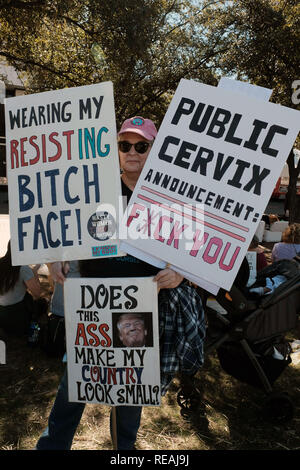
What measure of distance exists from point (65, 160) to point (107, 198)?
0.27 metres

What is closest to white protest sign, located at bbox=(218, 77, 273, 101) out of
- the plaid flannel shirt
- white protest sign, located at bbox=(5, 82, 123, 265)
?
white protest sign, located at bbox=(5, 82, 123, 265)

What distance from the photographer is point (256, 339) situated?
9.59ft

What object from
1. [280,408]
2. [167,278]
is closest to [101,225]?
[167,278]

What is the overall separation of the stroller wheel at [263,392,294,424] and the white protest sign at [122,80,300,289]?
160 centimetres

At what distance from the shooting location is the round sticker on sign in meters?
1.82

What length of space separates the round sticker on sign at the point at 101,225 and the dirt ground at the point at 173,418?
1.57 meters

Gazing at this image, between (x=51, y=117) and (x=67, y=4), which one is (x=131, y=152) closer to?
(x=51, y=117)

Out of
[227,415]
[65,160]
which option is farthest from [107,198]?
[227,415]

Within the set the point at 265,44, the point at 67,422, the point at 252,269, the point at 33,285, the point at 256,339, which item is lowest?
the point at 67,422

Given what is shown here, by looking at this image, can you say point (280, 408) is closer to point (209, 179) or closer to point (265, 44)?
point (209, 179)

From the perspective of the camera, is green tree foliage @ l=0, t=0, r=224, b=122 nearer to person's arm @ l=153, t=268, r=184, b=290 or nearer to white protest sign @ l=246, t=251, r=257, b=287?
white protest sign @ l=246, t=251, r=257, b=287

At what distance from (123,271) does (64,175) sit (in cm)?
53

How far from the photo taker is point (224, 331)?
9.64ft

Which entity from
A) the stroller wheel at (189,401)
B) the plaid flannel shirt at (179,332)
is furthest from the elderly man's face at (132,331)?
the stroller wheel at (189,401)
